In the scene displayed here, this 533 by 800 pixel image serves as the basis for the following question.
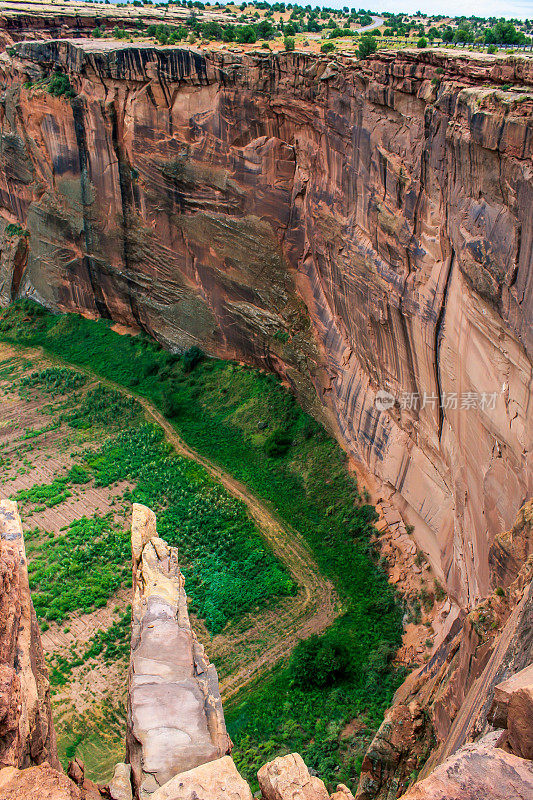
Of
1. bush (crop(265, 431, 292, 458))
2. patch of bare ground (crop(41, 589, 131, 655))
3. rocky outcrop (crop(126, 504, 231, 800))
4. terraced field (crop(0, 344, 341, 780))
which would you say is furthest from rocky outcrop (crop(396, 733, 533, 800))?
bush (crop(265, 431, 292, 458))

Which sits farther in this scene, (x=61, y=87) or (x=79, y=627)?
(x=61, y=87)

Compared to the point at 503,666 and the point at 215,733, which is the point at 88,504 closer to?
the point at 215,733

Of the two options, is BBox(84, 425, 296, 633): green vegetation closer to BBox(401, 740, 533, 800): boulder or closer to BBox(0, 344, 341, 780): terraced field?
BBox(0, 344, 341, 780): terraced field

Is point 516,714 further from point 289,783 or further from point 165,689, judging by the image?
point 165,689

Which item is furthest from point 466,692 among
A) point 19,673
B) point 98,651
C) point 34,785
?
point 98,651

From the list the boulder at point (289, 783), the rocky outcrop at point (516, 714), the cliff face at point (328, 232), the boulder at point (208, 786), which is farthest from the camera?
the cliff face at point (328, 232)

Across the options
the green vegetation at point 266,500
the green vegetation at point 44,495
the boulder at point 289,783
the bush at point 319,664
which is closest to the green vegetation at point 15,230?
the green vegetation at point 266,500

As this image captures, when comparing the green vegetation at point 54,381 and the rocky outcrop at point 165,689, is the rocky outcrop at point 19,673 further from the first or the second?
the green vegetation at point 54,381

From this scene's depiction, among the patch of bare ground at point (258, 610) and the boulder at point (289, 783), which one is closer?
the boulder at point (289, 783)
